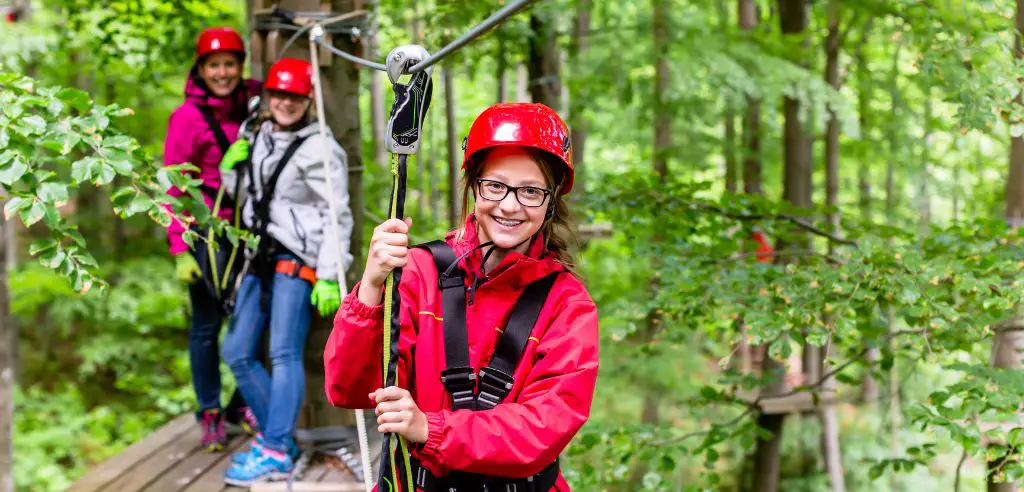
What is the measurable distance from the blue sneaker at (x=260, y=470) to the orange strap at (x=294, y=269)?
788 millimetres

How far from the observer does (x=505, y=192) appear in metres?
2.26

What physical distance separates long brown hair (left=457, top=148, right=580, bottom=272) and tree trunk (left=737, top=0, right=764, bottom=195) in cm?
748

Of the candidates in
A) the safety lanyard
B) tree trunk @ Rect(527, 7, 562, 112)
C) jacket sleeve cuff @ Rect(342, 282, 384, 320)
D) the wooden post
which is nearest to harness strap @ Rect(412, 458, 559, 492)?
the safety lanyard

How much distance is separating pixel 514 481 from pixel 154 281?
843cm

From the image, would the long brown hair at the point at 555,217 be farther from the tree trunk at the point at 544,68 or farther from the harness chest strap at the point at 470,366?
the tree trunk at the point at 544,68

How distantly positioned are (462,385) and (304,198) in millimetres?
2126

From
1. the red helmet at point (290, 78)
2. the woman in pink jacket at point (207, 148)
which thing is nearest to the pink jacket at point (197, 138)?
the woman in pink jacket at point (207, 148)

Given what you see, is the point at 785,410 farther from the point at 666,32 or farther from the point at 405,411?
the point at 405,411

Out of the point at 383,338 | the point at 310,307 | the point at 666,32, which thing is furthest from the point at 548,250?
the point at 666,32

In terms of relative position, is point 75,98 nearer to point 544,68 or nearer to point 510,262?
point 510,262

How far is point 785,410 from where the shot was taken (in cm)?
877

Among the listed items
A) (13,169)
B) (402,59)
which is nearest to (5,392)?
(13,169)

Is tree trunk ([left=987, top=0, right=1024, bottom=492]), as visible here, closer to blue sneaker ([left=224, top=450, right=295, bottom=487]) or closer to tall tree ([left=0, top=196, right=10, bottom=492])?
blue sneaker ([left=224, top=450, right=295, bottom=487])

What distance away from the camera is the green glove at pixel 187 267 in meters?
4.23
